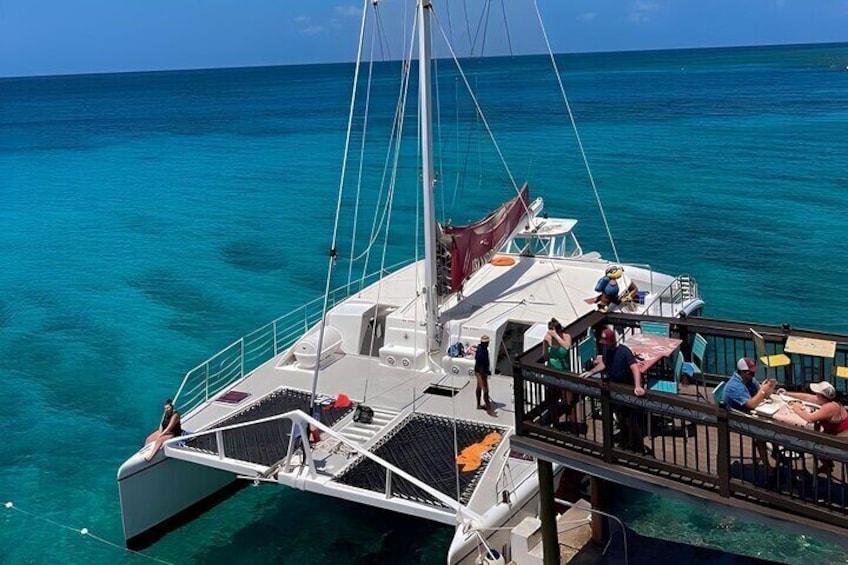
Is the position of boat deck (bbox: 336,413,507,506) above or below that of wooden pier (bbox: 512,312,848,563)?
below

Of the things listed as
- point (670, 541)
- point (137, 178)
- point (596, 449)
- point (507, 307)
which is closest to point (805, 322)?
point (507, 307)

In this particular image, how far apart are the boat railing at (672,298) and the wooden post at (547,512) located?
812 cm

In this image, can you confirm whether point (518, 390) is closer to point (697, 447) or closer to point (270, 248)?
point (697, 447)

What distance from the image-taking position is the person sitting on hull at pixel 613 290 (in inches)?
680

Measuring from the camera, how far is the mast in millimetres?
15695

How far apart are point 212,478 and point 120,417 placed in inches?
244

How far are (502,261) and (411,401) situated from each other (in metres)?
7.41

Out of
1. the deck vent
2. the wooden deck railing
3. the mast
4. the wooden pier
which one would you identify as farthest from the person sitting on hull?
the wooden deck railing

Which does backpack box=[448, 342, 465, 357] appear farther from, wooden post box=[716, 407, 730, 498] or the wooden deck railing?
wooden post box=[716, 407, 730, 498]

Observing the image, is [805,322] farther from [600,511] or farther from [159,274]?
[159,274]

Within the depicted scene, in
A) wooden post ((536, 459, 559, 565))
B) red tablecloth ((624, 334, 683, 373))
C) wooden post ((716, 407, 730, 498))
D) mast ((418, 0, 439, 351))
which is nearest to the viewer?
wooden post ((716, 407, 730, 498))

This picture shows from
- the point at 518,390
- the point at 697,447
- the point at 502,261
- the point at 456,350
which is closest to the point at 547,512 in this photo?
the point at 518,390

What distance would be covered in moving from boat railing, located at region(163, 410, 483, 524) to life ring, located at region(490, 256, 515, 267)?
29.1 ft

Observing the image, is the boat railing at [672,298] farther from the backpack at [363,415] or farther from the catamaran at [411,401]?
the backpack at [363,415]
